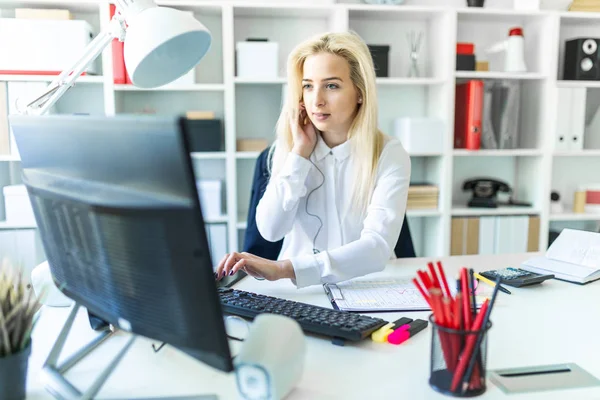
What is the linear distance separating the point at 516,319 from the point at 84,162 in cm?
88

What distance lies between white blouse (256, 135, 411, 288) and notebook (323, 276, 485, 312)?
0.44 feet

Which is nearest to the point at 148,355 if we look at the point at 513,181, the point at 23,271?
the point at 23,271

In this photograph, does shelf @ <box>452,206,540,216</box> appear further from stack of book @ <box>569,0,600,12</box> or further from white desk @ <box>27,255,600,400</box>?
white desk @ <box>27,255,600,400</box>

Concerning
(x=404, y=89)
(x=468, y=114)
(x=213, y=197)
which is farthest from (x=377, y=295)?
(x=404, y=89)

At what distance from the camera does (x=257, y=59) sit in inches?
105

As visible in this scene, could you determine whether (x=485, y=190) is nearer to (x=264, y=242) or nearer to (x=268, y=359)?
(x=264, y=242)

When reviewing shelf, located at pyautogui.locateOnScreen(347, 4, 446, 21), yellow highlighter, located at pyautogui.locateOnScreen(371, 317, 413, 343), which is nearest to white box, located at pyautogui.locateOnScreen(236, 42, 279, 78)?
shelf, located at pyautogui.locateOnScreen(347, 4, 446, 21)

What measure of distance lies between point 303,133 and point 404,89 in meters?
1.50

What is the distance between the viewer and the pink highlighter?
94cm

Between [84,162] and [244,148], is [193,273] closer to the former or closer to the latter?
[84,162]

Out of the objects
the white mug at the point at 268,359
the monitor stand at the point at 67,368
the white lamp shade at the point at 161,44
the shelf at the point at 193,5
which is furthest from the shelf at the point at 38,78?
the white mug at the point at 268,359

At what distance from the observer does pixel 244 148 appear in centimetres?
279

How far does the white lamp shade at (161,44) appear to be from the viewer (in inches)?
37.1

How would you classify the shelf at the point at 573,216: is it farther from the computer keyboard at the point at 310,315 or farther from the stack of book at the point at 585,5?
the computer keyboard at the point at 310,315
